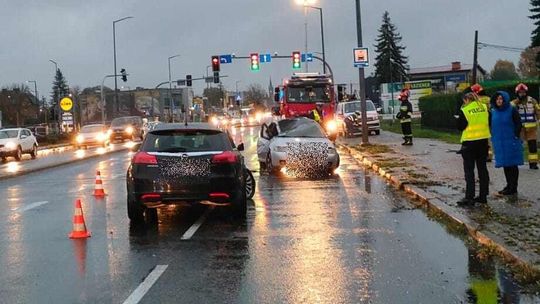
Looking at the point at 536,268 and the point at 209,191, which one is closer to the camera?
the point at 536,268

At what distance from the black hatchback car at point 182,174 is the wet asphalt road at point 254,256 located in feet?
1.46

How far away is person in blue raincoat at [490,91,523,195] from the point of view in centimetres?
1135

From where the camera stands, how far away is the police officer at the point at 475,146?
416 inches

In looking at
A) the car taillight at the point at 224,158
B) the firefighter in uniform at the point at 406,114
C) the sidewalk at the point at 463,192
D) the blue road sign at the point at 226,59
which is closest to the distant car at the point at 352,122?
the firefighter in uniform at the point at 406,114

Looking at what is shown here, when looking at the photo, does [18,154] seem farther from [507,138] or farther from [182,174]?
[507,138]

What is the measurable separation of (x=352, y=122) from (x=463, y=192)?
24.7 m

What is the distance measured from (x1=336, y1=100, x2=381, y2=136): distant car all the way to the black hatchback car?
26.2m

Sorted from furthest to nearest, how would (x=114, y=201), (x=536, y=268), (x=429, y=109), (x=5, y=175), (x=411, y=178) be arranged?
(x=429, y=109)
(x=5, y=175)
(x=411, y=178)
(x=114, y=201)
(x=536, y=268)

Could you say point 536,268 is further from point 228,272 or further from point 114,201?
point 114,201

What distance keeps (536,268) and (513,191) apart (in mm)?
4981

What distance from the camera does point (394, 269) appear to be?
7.34m

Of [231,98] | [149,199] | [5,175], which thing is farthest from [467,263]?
[231,98]

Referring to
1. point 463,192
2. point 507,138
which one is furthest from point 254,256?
point 507,138

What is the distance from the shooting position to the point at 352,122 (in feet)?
120
